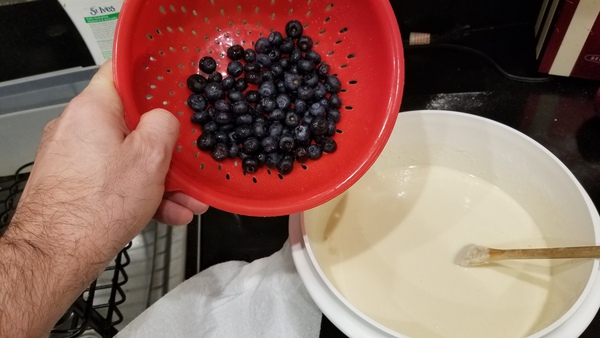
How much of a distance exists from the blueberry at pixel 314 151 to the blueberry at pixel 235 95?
0.12 m

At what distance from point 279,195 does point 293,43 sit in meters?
0.22

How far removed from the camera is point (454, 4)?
1025 millimetres

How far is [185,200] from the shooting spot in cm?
70

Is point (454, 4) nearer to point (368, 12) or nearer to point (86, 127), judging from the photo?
point (368, 12)

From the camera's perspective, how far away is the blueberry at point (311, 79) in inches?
28.8

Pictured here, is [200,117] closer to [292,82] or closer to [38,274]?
[292,82]

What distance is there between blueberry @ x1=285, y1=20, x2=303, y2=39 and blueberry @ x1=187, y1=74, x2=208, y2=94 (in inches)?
5.4

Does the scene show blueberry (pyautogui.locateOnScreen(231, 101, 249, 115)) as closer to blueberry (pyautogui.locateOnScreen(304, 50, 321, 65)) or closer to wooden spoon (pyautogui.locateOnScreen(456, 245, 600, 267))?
blueberry (pyautogui.locateOnScreen(304, 50, 321, 65))

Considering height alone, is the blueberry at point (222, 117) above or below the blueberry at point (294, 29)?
below

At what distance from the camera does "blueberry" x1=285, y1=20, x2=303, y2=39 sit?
0.74m

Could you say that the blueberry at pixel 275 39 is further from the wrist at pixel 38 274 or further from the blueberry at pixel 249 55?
the wrist at pixel 38 274

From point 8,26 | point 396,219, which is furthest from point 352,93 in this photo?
point 8,26

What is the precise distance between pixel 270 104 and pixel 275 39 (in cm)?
9

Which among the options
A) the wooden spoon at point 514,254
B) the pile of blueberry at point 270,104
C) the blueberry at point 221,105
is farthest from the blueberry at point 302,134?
the wooden spoon at point 514,254
